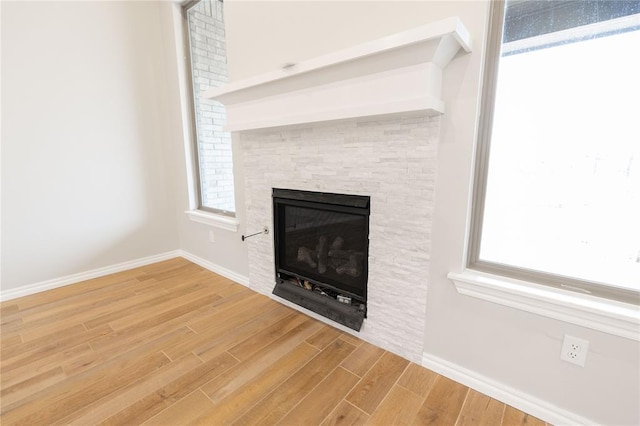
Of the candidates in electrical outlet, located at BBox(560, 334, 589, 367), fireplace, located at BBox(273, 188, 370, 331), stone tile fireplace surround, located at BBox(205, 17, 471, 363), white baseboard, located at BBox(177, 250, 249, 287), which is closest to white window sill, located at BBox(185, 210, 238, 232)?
white baseboard, located at BBox(177, 250, 249, 287)

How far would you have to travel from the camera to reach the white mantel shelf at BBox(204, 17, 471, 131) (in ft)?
4.02

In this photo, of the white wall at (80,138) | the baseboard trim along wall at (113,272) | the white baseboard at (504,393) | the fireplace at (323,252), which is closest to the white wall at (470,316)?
the white baseboard at (504,393)

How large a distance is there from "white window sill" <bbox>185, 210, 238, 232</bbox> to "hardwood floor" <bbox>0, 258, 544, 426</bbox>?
698 millimetres

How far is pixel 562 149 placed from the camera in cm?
125

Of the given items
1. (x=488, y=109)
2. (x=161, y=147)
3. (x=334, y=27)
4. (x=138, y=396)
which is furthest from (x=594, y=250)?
(x=161, y=147)

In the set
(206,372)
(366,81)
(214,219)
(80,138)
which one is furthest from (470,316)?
(80,138)

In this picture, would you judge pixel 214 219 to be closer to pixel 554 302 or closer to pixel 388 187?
pixel 388 187

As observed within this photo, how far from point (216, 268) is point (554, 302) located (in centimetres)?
277

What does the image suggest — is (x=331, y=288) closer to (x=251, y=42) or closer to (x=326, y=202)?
(x=326, y=202)

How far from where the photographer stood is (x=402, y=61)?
1.31m

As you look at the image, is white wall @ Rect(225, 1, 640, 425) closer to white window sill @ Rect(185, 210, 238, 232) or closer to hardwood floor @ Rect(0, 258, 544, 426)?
hardwood floor @ Rect(0, 258, 544, 426)

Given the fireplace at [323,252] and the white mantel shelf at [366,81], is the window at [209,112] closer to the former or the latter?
the fireplace at [323,252]

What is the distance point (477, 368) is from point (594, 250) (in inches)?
30.3

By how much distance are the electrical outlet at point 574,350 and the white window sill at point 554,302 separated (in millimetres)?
81
